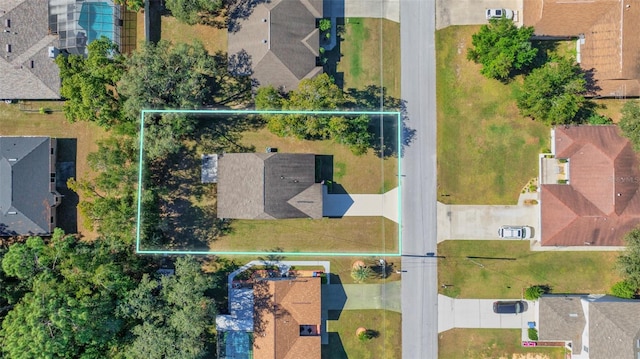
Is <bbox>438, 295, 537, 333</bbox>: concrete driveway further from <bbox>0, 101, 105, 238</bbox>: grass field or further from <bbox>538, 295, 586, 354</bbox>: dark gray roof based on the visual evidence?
<bbox>0, 101, 105, 238</bbox>: grass field

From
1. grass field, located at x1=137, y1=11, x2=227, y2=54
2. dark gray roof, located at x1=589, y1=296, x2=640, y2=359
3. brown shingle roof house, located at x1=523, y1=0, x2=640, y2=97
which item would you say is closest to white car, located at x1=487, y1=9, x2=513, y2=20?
brown shingle roof house, located at x1=523, y1=0, x2=640, y2=97

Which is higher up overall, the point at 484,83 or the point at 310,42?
the point at 310,42

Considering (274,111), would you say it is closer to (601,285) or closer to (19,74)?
(19,74)

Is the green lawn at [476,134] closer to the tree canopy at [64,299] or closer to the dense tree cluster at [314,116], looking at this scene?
the dense tree cluster at [314,116]

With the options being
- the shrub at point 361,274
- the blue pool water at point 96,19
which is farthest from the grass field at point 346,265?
the blue pool water at point 96,19

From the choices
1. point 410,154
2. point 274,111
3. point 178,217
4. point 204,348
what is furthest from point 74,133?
point 410,154

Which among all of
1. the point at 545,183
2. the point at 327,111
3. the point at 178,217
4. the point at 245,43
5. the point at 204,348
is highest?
the point at 245,43
